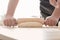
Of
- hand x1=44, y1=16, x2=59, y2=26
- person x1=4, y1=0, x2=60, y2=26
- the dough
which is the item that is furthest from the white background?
the dough

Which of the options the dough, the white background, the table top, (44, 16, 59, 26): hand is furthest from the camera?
the white background

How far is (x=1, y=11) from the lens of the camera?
7.38 ft

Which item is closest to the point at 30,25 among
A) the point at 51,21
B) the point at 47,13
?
the point at 51,21

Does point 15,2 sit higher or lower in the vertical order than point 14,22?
higher

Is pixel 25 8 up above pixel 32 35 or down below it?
below

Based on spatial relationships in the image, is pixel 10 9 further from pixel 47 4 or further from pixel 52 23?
pixel 47 4

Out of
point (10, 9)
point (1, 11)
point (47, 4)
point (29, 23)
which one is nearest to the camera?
point (29, 23)

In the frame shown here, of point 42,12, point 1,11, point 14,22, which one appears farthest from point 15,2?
point 1,11

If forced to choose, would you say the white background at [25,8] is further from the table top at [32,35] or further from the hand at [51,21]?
the table top at [32,35]

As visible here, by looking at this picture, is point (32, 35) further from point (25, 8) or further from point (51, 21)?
point (25, 8)

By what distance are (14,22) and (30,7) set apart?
147 cm

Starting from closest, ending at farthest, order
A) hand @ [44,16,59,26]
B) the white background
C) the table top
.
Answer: the table top, hand @ [44,16,59,26], the white background

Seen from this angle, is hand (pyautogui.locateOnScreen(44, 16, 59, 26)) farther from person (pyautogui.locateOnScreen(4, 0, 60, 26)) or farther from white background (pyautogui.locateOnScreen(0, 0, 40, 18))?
white background (pyautogui.locateOnScreen(0, 0, 40, 18))

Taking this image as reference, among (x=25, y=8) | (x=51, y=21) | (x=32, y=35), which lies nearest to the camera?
(x=32, y=35)
